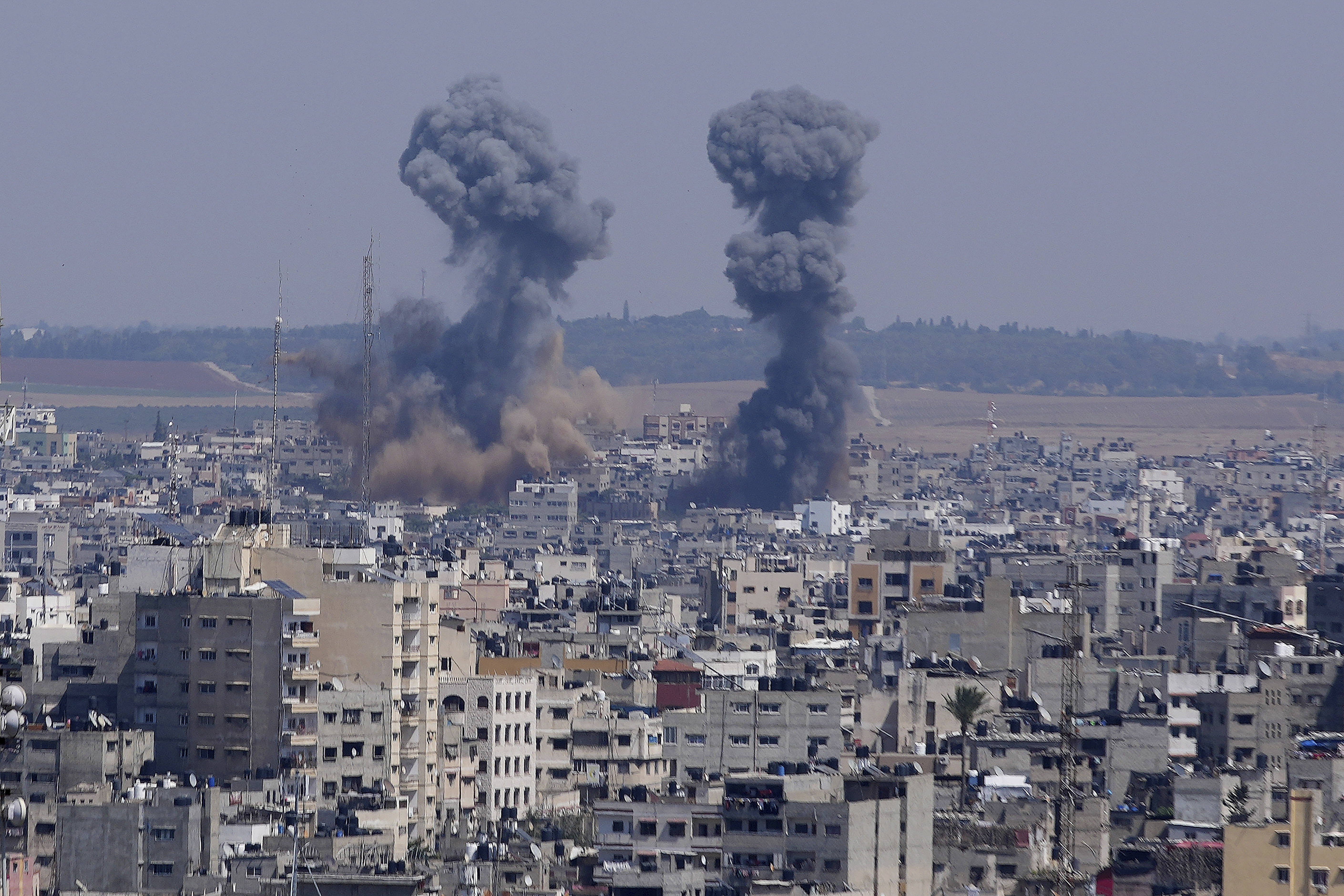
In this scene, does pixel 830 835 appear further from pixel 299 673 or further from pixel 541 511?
pixel 541 511

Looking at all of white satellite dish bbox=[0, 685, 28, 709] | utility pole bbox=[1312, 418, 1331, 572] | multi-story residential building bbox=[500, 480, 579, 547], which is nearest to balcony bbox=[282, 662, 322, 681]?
white satellite dish bbox=[0, 685, 28, 709]

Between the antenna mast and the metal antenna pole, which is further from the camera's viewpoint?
the metal antenna pole

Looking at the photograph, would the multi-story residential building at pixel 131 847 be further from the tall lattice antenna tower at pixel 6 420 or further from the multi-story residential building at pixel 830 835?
the tall lattice antenna tower at pixel 6 420

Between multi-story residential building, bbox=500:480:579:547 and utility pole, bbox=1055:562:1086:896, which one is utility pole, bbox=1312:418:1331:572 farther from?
utility pole, bbox=1055:562:1086:896

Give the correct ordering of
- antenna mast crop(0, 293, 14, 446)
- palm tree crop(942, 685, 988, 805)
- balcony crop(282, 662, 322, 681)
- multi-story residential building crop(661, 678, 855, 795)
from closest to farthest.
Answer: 1. antenna mast crop(0, 293, 14, 446)
2. balcony crop(282, 662, 322, 681)
3. multi-story residential building crop(661, 678, 855, 795)
4. palm tree crop(942, 685, 988, 805)

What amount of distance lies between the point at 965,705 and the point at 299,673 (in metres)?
9.58

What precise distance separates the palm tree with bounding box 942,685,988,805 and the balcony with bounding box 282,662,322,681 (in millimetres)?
8466

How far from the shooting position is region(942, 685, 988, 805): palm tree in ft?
154

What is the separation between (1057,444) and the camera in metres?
197

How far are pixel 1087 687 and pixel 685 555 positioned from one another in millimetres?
58664

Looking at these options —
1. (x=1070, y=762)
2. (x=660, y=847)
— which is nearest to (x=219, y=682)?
(x=660, y=847)

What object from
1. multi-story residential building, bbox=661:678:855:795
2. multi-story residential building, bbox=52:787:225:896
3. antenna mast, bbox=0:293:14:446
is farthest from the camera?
multi-story residential building, bbox=661:678:855:795

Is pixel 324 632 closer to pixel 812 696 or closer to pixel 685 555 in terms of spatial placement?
pixel 812 696

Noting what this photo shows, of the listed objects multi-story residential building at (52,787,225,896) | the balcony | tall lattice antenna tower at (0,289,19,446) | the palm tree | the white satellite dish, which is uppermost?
tall lattice antenna tower at (0,289,19,446)
